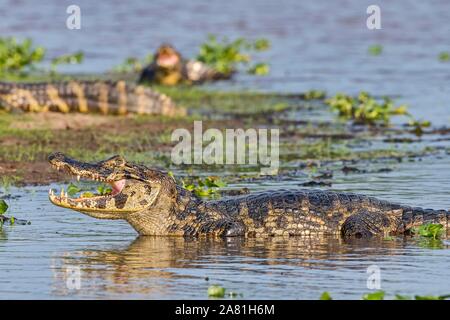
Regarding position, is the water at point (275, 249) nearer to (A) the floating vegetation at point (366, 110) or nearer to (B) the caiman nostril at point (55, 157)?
(A) the floating vegetation at point (366, 110)

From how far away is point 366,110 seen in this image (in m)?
16.1

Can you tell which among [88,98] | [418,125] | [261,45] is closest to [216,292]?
[418,125]

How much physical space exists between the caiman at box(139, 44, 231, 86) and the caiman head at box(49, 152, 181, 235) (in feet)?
38.5

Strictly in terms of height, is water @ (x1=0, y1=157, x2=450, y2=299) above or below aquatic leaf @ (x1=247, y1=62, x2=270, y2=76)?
below

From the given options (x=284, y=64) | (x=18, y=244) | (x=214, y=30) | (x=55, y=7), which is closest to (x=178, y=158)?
(x=18, y=244)

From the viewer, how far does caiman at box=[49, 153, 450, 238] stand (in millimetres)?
9117

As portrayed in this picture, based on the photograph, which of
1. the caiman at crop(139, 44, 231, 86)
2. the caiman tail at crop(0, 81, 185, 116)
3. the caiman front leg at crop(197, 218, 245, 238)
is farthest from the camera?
the caiman at crop(139, 44, 231, 86)

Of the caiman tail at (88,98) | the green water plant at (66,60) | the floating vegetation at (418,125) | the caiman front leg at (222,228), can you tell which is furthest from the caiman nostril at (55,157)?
the green water plant at (66,60)

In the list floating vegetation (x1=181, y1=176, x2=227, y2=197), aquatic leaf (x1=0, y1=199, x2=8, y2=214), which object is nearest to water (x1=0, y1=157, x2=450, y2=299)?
aquatic leaf (x1=0, y1=199, x2=8, y2=214)

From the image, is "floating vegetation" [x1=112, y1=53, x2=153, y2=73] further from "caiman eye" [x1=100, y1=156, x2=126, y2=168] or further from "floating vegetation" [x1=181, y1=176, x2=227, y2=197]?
"caiman eye" [x1=100, y1=156, x2=126, y2=168]

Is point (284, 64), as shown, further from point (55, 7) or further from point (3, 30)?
point (55, 7)

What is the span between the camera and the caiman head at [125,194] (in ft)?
29.4

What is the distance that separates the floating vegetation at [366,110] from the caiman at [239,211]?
6.66m

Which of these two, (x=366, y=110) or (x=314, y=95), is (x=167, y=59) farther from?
(x=366, y=110)
